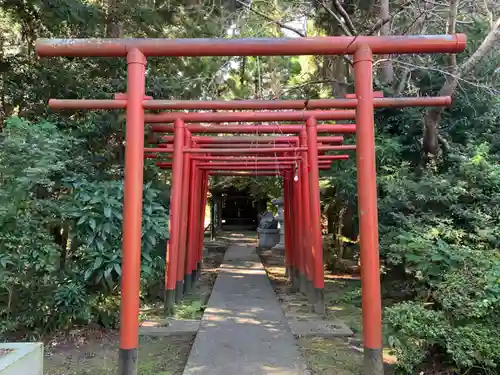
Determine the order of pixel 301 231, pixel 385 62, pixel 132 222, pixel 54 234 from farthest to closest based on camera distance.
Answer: pixel 385 62
pixel 301 231
pixel 54 234
pixel 132 222

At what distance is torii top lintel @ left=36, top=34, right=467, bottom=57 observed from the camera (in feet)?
11.3

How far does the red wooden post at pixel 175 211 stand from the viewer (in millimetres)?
6277

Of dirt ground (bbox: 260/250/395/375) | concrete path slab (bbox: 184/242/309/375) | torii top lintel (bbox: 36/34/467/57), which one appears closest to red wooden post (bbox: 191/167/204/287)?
concrete path slab (bbox: 184/242/309/375)

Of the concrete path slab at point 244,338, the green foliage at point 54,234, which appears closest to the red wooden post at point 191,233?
the concrete path slab at point 244,338

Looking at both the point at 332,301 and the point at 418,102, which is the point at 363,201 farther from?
the point at 332,301

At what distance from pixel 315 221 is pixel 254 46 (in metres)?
3.66

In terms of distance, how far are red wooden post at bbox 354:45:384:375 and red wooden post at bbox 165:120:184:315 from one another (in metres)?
3.40

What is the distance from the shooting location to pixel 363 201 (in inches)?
137

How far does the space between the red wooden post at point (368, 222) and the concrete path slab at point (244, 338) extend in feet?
2.69

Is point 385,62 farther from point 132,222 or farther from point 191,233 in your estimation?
point 132,222

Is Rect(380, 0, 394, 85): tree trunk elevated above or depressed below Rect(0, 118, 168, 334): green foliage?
above

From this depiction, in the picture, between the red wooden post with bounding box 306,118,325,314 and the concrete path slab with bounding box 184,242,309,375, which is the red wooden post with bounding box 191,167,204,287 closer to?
the concrete path slab with bounding box 184,242,309,375

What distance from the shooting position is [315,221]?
6.53m

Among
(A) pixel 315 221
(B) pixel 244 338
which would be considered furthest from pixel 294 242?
(B) pixel 244 338
